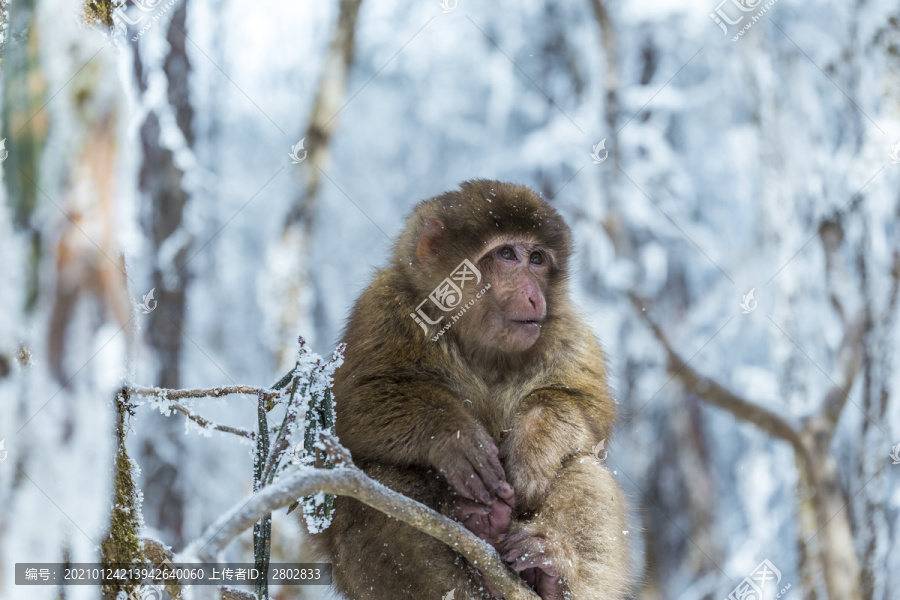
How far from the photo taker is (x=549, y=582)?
3.06m

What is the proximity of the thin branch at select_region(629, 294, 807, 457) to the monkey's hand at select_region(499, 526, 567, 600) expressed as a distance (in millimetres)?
5000

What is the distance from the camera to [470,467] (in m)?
3.19

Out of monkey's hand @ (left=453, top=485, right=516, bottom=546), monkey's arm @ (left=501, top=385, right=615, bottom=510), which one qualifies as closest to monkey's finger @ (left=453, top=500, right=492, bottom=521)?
monkey's hand @ (left=453, top=485, right=516, bottom=546)

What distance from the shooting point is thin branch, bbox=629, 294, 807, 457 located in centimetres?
737

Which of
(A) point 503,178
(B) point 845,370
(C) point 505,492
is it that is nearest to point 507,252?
(C) point 505,492

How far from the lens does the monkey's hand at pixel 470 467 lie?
3174mm

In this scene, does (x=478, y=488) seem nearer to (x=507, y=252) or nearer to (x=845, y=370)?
(x=507, y=252)

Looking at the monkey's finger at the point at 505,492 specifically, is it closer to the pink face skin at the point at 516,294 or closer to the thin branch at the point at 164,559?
the pink face skin at the point at 516,294

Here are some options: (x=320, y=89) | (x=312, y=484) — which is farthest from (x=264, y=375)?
(x=312, y=484)

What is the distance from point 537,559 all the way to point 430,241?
5.50 feet

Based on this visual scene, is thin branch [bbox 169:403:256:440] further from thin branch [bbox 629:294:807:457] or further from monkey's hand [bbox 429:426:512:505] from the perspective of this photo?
thin branch [bbox 629:294:807:457]

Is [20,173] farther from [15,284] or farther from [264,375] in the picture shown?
[264,375]

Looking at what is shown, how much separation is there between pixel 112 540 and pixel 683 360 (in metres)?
6.98

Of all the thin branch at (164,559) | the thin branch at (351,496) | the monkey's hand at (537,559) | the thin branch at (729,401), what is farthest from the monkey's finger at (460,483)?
the thin branch at (729,401)
